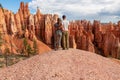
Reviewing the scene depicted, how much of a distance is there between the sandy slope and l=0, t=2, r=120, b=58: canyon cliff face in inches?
2661

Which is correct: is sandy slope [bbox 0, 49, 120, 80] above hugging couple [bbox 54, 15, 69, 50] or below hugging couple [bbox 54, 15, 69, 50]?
below

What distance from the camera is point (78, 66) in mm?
14586

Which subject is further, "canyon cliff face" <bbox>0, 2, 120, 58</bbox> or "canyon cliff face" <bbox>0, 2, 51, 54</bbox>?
"canyon cliff face" <bbox>0, 2, 120, 58</bbox>

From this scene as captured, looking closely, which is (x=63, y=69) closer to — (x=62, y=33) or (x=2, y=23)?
(x=62, y=33)

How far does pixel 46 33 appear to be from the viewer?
100875mm

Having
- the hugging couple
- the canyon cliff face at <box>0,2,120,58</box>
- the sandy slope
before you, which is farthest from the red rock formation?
the sandy slope

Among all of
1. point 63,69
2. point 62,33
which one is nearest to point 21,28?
point 62,33

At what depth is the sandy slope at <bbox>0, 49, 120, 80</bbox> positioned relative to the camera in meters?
13.5

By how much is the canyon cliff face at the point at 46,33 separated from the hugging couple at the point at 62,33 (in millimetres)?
65699

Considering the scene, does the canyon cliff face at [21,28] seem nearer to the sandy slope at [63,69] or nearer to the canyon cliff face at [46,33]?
the canyon cliff face at [46,33]

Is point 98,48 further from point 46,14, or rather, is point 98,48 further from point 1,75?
point 1,75

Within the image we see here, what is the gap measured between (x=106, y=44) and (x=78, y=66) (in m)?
78.4

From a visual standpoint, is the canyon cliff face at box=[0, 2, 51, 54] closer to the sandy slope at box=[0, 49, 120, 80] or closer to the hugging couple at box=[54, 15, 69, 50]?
the hugging couple at box=[54, 15, 69, 50]

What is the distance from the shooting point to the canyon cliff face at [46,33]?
89256 millimetres
